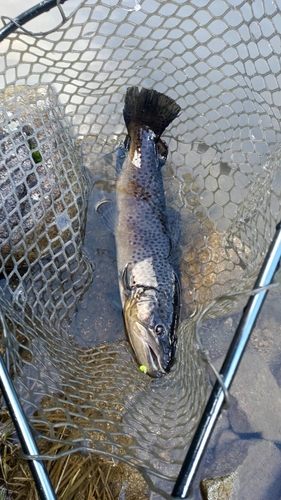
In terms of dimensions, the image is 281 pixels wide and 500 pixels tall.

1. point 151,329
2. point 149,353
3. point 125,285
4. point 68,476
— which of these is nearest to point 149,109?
point 125,285

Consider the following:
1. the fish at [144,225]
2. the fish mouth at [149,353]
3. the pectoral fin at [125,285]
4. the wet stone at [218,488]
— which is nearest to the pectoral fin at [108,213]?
the fish at [144,225]

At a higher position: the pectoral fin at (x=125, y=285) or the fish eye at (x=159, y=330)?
the pectoral fin at (x=125, y=285)

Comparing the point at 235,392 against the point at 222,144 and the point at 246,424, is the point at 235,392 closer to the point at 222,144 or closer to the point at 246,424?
the point at 246,424

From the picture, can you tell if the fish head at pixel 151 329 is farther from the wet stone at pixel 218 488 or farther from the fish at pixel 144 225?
the wet stone at pixel 218 488

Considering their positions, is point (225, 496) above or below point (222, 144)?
below

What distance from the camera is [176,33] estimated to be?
3520 mm

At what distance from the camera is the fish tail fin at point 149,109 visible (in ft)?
8.91

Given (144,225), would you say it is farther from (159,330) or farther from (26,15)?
(26,15)

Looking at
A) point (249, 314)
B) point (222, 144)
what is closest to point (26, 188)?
point (222, 144)

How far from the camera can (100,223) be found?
9.64ft

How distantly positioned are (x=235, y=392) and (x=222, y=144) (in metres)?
1.63

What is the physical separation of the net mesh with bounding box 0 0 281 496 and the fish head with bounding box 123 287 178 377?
0.31ft

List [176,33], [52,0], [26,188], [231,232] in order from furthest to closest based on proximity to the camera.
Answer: [176,33] → [231,232] → [26,188] → [52,0]

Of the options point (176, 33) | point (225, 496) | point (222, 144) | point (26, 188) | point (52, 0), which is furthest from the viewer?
point (176, 33)
